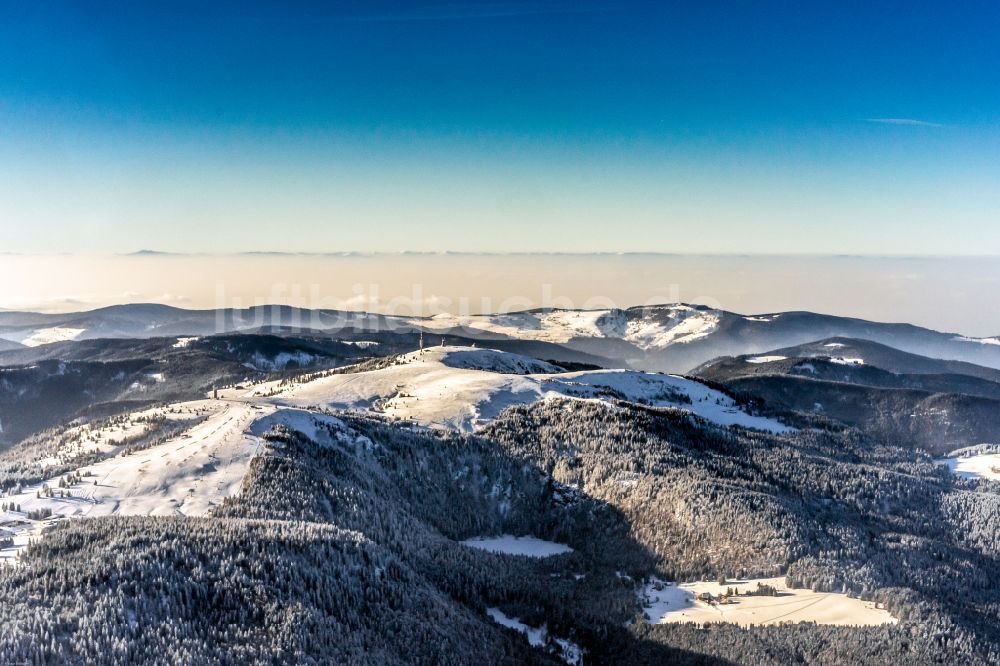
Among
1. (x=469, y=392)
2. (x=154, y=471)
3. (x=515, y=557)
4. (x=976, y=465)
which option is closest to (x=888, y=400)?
(x=976, y=465)

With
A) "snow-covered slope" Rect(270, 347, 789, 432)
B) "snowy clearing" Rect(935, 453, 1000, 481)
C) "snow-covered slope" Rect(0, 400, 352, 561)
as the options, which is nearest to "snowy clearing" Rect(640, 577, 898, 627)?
"snow-covered slope" Rect(0, 400, 352, 561)

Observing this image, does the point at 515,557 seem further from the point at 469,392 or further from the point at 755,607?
the point at 469,392

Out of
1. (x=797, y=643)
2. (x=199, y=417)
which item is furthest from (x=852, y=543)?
(x=199, y=417)

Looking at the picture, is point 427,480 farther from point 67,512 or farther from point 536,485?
point 67,512

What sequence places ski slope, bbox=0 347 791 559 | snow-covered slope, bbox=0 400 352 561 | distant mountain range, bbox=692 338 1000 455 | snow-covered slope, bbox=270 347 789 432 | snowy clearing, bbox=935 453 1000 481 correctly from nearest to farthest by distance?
1. snow-covered slope, bbox=0 400 352 561
2. ski slope, bbox=0 347 791 559
3. snow-covered slope, bbox=270 347 789 432
4. snowy clearing, bbox=935 453 1000 481
5. distant mountain range, bbox=692 338 1000 455

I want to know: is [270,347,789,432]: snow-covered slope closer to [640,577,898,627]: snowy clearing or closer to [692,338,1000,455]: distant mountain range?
[640,577,898,627]: snowy clearing

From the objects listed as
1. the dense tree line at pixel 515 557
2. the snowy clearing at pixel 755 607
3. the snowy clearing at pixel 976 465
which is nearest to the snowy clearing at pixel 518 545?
the dense tree line at pixel 515 557
